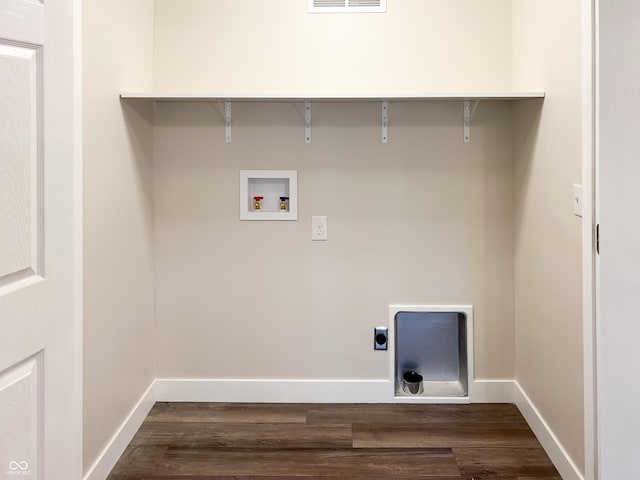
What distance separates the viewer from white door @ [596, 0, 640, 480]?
1.49 meters

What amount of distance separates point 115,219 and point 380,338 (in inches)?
56.8

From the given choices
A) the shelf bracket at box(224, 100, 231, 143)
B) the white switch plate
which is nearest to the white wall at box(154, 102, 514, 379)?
the shelf bracket at box(224, 100, 231, 143)

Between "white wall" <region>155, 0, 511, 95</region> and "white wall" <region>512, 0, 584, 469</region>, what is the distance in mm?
202

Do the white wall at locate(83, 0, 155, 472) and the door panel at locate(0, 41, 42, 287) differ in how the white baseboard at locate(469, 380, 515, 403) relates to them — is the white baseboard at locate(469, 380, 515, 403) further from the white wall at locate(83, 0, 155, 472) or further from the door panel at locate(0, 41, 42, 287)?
the door panel at locate(0, 41, 42, 287)

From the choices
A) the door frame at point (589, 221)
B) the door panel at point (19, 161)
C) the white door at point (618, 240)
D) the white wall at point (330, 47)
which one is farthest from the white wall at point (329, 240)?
the door panel at point (19, 161)

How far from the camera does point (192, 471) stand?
6.54ft

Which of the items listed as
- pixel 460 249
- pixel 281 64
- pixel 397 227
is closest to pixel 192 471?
pixel 397 227

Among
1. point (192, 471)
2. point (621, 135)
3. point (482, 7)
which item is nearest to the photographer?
point (621, 135)

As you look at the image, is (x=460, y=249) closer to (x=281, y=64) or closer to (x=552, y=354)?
(x=552, y=354)

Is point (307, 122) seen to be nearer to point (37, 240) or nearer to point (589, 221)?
point (589, 221)

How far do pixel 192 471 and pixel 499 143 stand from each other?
2.15 meters

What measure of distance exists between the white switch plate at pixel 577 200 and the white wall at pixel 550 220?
34 millimetres

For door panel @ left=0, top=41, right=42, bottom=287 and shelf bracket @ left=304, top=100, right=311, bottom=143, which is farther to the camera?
shelf bracket @ left=304, top=100, right=311, bottom=143

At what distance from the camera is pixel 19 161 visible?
1054 mm
